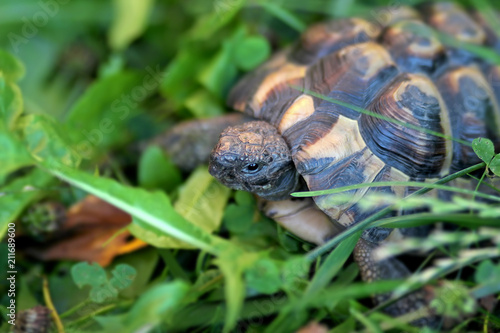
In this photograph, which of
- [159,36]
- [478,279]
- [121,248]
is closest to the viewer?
[478,279]

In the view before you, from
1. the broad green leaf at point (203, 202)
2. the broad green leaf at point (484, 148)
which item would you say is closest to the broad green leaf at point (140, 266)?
the broad green leaf at point (203, 202)

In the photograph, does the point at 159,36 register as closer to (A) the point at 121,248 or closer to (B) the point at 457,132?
(A) the point at 121,248

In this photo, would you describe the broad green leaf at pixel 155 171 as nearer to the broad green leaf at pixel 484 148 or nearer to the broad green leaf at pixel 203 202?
the broad green leaf at pixel 203 202

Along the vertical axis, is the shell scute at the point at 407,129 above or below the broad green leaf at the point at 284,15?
below

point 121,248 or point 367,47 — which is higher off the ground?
point 367,47

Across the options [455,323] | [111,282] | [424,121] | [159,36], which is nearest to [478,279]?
[455,323]

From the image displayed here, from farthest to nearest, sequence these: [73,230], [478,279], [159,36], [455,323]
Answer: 1. [159,36]
2. [73,230]
3. [455,323]
4. [478,279]
